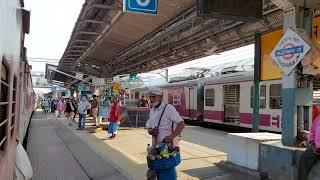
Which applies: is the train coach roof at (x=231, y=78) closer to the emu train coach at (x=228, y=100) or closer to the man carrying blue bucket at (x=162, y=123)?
the emu train coach at (x=228, y=100)

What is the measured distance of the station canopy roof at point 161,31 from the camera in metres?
12.1

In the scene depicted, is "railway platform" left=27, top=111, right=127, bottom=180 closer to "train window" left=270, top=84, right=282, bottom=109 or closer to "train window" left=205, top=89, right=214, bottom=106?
"train window" left=270, top=84, right=282, bottom=109

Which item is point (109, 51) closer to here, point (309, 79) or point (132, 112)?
point (132, 112)

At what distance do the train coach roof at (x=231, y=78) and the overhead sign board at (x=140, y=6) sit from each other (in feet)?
33.3

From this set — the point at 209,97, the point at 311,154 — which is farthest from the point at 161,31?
the point at 311,154

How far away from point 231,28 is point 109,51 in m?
10.0

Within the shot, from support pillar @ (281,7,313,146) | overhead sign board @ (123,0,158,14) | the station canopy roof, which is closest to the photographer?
support pillar @ (281,7,313,146)

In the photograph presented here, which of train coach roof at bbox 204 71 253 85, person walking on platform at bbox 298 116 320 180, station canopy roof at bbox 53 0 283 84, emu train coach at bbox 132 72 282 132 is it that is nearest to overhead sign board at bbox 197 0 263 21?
station canopy roof at bbox 53 0 283 84

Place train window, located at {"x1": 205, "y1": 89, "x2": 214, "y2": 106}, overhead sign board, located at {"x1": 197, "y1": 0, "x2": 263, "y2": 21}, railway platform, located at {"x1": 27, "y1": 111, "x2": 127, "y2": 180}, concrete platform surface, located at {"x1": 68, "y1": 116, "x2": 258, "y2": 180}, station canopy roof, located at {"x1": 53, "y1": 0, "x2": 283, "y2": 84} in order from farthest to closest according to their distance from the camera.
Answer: train window, located at {"x1": 205, "y1": 89, "x2": 214, "y2": 106}
station canopy roof, located at {"x1": 53, "y1": 0, "x2": 283, "y2": 84}
railway platform, located at {"x1": 27, "y1": 111, "x2": 127, "y2": 180}
concrete platform surface, located at {"x1": 68, "y1": 116, "x2": 258, "y2": 180}
overhead sign board, located at {"x1": 197, "y1": 0, "x2": 263, "y2": 21}

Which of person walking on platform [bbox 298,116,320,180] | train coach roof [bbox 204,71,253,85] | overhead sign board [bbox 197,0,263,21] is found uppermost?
overhead sign board [bbox 197,0,263,21]

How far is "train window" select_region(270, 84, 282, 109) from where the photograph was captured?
16.2 meters

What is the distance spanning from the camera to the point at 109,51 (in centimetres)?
2231

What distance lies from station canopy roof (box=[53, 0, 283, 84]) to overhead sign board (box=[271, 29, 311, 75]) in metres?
2.22

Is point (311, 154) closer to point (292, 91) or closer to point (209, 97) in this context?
point (292, 91)
